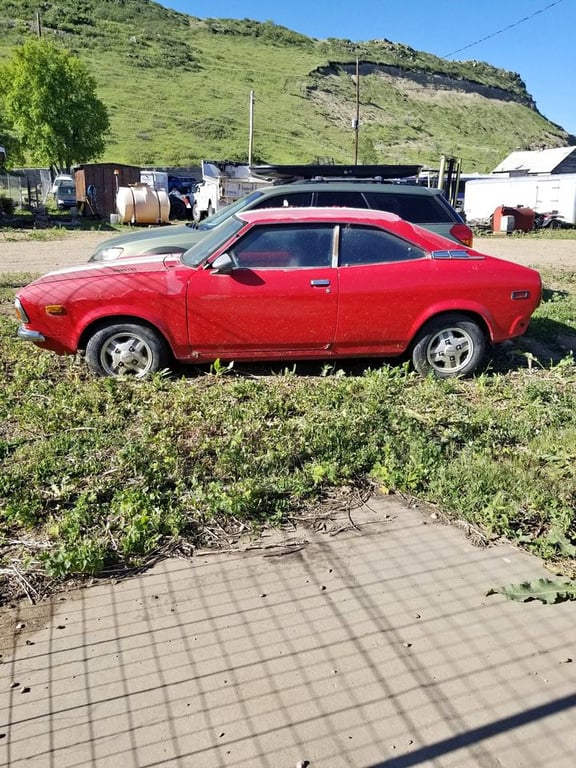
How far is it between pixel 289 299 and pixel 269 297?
180 mm

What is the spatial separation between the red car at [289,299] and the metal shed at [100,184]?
74.2 ft

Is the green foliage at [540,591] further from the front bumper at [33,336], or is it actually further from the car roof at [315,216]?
the front bumper at [33,336]

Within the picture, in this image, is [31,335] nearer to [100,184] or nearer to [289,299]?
[289,299]

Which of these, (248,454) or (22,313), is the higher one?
(22,313)

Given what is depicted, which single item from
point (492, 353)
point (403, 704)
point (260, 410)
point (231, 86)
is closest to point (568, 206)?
point (492, 353)

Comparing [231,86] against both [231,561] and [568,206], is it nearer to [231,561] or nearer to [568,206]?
[568,206]

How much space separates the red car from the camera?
5.65 m

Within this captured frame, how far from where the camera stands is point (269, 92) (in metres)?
84.2

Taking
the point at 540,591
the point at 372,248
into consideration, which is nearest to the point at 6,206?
the point at 372,248

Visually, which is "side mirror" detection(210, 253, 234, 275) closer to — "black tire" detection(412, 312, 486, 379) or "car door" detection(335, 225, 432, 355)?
"car door" detection(335, 225, 432, 355)

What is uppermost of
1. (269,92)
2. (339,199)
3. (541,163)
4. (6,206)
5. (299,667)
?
(269,92)

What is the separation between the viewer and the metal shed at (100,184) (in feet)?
87.4

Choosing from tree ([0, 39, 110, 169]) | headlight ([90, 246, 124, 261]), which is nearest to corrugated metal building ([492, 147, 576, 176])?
tree ([0, 39, 110, 169])

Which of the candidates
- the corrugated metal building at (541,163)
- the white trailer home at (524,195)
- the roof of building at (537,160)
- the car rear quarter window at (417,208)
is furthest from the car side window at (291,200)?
the roof of building at (537,160)
